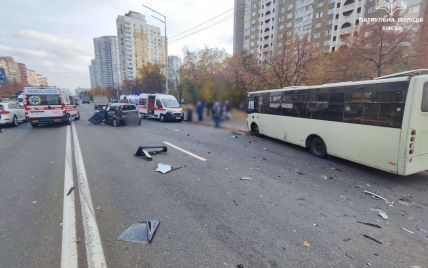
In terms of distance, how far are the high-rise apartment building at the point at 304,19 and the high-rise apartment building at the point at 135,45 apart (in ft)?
84.1

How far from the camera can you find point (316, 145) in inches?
294

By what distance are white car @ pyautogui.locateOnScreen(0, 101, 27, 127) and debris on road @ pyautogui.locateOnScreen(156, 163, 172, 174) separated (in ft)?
46.2

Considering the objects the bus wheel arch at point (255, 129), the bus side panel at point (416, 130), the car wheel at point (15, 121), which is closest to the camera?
the bus side panel at point (416, 130)

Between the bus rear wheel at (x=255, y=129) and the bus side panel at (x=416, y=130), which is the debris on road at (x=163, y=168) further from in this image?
the bus rear wheel at (x=255, y=129)

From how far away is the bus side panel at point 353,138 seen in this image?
16.5ft

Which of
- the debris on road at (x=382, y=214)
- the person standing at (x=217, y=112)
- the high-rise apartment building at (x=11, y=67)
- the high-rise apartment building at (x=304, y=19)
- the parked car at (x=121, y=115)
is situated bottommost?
the debris on road at (x=382, y=214)

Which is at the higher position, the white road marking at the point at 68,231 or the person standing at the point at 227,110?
the person standing at the point at 227,110

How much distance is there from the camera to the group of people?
11.2ft

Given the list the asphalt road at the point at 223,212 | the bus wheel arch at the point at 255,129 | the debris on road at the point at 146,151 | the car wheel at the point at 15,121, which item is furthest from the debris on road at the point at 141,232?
the car wheel at the point at 15,121

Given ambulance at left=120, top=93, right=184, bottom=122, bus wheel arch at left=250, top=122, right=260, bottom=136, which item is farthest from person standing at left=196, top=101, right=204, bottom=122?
ambulance at left=120, top=93, right=184, bottom=122

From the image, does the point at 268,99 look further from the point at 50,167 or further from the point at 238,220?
the point at 50,167

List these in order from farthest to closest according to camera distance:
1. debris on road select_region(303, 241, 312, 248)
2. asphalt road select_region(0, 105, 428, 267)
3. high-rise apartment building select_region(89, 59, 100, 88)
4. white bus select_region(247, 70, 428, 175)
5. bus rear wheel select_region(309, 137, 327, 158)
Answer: high-rise apartment building select_region(89, 59, 100, 88)
bus rear wheel select_region(309, 137, 327, 158)
white bus select_region(247, 70, 428, 175)
debris on road select_region(303, 241, 312, 248)
asphalt road select_region(0, 105, 428, 267)

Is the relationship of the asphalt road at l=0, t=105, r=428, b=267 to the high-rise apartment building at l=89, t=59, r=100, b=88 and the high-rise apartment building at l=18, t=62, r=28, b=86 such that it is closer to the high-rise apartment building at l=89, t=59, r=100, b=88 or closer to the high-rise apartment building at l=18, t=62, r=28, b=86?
the high-rise apartment building at l=89, t=59, r=100, b=88

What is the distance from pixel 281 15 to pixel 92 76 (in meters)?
85.1
